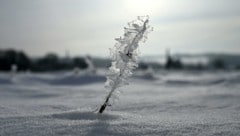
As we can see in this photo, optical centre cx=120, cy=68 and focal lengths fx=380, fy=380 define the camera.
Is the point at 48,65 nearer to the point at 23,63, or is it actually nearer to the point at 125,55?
the point at 23,63

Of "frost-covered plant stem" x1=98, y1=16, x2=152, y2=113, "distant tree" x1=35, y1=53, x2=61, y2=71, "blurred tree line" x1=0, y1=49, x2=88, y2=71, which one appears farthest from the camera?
"distant tree" x1=35, y1=53, x2=61, y2=71

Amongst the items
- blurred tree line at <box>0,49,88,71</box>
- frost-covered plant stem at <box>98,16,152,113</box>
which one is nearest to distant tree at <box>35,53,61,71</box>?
blurred tree line at <box>0,49,88,71</box>

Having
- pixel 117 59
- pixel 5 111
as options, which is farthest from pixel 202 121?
pixel 5 111

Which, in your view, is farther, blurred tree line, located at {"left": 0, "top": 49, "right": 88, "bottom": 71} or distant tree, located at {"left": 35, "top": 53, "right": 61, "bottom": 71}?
distant tree, located at {"left": 35, "top": 53, "right": 61, "bottom": 71}

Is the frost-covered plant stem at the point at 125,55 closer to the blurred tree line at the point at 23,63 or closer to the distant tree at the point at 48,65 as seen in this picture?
the blurred tree line at the point at 23,63

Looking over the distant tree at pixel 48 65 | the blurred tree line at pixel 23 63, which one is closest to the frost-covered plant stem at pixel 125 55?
the blurred tree line at pixel 23 63

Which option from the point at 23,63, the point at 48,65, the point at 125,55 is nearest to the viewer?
the point at 125,55

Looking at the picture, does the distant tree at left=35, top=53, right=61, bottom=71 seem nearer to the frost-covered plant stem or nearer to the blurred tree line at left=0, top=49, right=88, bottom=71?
the blurred tree line at left=0, top=49, right=88, bottom=71

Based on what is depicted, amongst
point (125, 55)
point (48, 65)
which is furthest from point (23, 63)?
point (125, 55)
